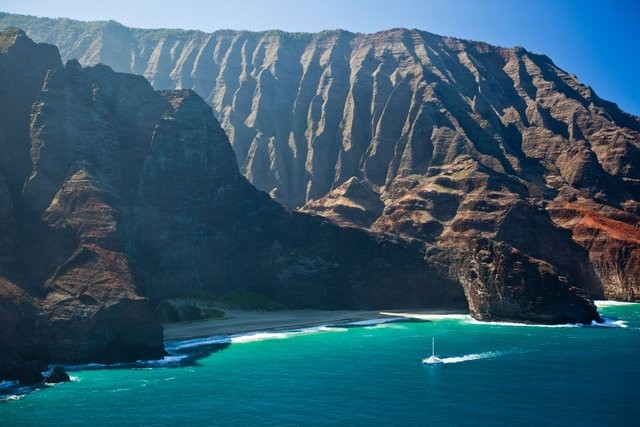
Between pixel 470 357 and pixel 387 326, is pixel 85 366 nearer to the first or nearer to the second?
pixel 470 357

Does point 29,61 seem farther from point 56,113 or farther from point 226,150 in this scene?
point 226,150

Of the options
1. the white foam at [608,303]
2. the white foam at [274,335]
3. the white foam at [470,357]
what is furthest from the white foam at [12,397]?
the white foam at [608,303]

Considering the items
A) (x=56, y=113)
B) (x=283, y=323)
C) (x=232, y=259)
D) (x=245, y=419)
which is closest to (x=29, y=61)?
(x=56, y=113)

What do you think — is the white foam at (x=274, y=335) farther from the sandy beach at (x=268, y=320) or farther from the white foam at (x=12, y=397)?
the white foam at (x=12, y=397)

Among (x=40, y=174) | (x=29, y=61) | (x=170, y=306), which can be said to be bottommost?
(x=170, y=306)

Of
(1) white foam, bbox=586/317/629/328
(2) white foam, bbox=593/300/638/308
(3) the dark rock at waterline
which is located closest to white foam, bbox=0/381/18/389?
(3) the dark rock at waterline

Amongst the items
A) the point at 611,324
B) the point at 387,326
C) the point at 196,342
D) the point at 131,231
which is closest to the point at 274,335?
the point at 196,342
